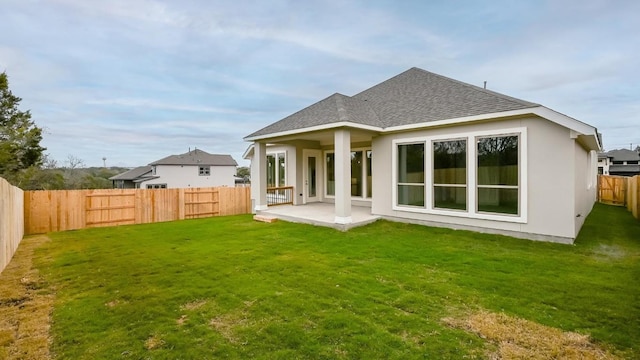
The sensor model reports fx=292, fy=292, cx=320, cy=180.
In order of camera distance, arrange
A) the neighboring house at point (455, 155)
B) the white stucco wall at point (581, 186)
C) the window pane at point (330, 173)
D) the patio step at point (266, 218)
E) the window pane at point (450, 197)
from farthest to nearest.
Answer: the window pane at point (330, 173) < the patio step at point (266, 218) < the window pane at point (450, 197) < the white stucco wall at point (581, 186) < the neighboring house at point (455, 155)

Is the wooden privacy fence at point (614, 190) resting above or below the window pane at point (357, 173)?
below

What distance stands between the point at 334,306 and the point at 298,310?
0.45 metres

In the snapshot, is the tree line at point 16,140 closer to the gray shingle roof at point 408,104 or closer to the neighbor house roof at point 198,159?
the neighbor house roof at point 198,159

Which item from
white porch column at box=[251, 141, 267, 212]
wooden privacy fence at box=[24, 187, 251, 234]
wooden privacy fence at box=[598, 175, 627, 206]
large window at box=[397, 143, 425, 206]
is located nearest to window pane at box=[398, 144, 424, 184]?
large window at box=[397, 143, 425, 206]

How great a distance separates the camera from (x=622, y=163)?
41.0 meters

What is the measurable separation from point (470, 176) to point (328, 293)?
5.46 m

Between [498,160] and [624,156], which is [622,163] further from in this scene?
[498,160]

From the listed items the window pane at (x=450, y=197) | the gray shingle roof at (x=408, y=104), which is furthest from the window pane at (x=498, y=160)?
the gray shingle roof at (x=408, y=104)

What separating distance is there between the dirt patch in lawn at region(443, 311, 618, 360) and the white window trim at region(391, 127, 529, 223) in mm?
4579

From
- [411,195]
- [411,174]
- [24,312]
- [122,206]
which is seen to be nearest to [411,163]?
[411,174]

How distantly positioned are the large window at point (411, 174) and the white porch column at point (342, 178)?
178cm

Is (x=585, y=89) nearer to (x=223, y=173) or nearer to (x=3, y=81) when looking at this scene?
(x=3, y=81)

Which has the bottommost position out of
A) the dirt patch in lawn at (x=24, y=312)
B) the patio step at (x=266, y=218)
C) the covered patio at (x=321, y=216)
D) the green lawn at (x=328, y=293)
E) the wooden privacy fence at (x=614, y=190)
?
the dirt patch in lawn at (x=24, y=312)

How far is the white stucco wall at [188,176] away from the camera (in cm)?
3397
